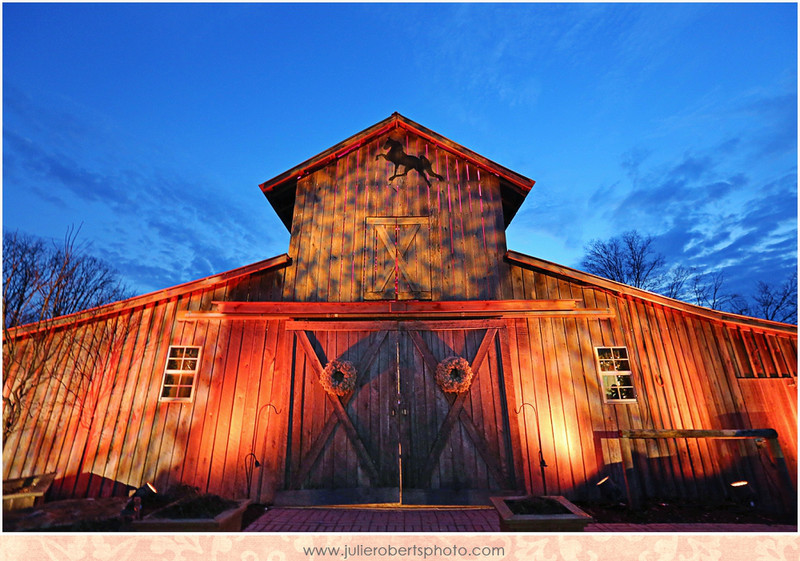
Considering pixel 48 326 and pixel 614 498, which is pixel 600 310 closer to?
pixel 614 498

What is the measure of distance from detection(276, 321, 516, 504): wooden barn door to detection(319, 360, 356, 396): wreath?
0.19 m

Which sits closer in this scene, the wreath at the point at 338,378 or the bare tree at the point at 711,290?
the wreath at the point at 338,378

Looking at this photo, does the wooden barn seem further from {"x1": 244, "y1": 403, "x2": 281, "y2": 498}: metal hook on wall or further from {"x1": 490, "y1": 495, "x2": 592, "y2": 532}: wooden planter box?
{"x1": 490, "y1": 495, "x2": 592, "y2": 532}: wooden planter box

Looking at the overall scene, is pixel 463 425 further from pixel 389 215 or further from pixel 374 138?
pixel 374 138

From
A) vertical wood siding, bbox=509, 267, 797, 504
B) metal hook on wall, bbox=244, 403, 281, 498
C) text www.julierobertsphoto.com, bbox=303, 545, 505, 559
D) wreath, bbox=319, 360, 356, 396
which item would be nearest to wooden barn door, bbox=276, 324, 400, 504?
wreath, bbox=319, 360, 356, 396

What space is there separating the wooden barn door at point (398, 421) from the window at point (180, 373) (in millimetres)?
1690

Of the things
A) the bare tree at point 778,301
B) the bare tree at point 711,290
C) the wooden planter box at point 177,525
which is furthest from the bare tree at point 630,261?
the wooden planter box at point 177,525

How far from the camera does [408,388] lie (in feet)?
20.2

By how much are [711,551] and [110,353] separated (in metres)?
8.50

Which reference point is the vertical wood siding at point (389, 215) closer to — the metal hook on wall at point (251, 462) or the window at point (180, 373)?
the window at point (180, 373)

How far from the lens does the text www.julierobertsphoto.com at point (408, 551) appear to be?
139 inches

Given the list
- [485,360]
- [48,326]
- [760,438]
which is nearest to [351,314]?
[485,360]

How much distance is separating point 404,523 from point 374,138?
7206 mm

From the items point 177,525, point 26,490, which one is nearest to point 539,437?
point 177,525
